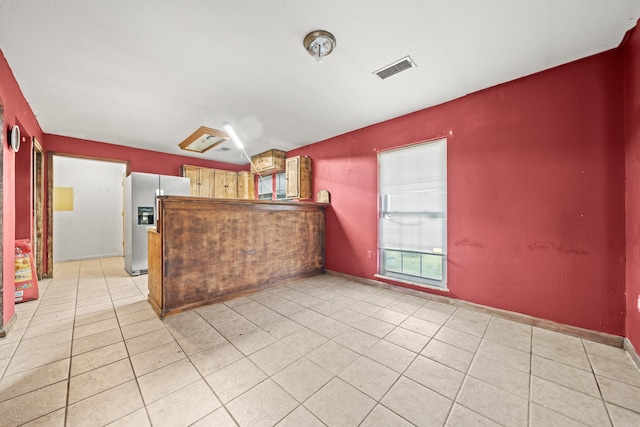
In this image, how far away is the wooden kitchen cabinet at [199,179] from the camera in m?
5.95

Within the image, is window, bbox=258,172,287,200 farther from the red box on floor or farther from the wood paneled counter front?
the red box on floor

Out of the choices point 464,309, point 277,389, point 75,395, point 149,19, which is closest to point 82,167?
point 149,19

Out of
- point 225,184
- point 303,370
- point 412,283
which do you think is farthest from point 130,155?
point 412,283

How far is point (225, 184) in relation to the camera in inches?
264

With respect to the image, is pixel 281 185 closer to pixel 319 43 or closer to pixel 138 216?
pixel 138 216

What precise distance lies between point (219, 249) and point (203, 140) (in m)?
2.64

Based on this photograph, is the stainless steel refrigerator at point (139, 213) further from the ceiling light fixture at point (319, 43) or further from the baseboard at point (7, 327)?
the ceiling light fixture at point (319, 43)

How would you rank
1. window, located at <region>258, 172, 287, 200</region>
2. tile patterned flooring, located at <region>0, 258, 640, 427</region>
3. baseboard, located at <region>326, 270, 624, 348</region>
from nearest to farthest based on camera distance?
tile patterned flooring, located at <region>0, 258, 640, 427</region>
baseboard, located at <region>326, 270, 624, 348</region>
window, located at <region>258, 172, 287, 200</region>

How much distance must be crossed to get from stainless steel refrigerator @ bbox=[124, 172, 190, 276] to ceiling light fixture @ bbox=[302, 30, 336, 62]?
3833mm

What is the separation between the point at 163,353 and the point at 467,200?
358 cm

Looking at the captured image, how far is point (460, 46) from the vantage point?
2.13m

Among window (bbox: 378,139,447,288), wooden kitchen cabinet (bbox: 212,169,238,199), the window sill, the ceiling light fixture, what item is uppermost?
the ceiling light fixture

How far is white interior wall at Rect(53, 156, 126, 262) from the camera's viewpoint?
5.95m

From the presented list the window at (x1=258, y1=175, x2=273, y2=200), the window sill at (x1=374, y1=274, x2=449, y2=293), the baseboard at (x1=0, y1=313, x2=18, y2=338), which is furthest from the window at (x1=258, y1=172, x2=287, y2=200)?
the baseboard at (x1=0, y1=313, x2=18, y2=338)
